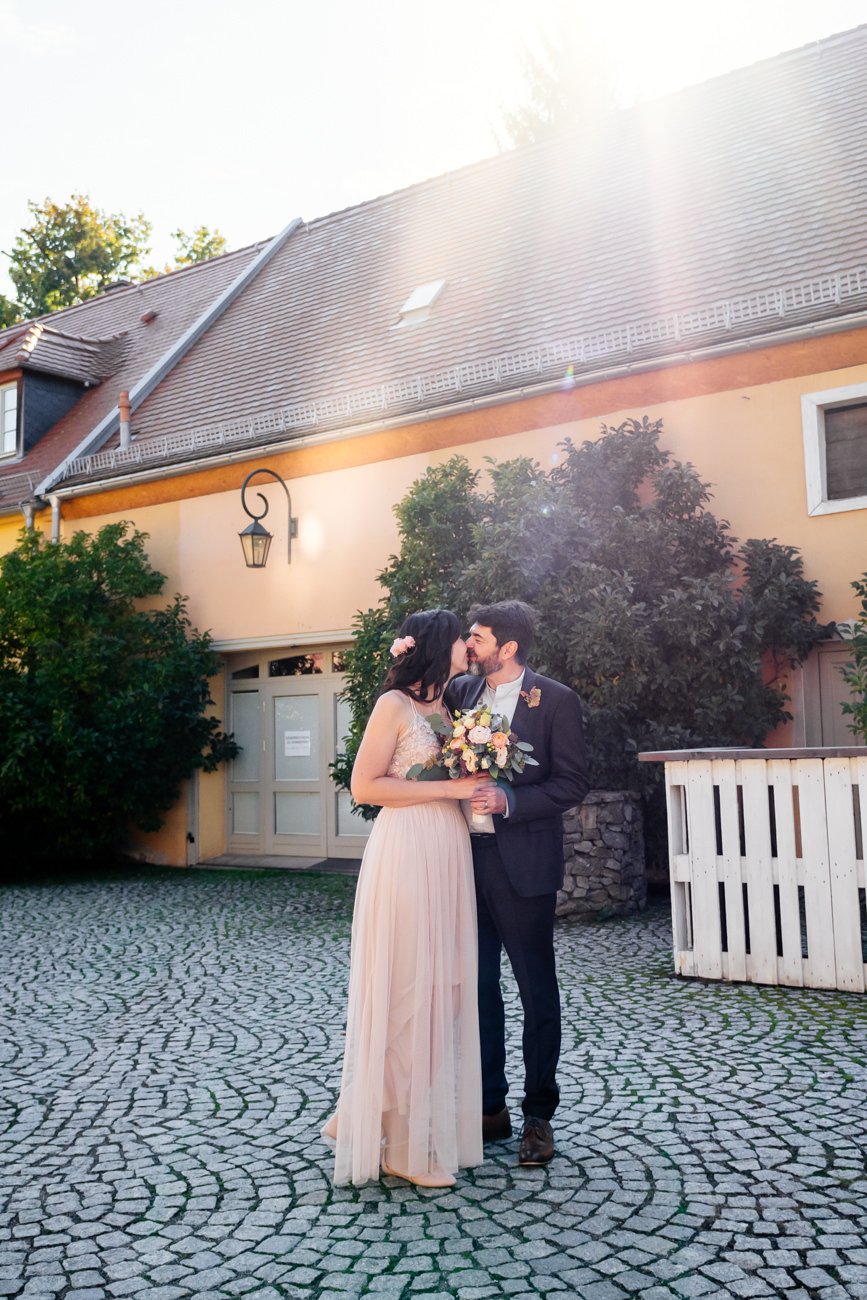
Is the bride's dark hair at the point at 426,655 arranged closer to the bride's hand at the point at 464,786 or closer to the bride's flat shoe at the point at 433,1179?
the bride's hand at the point at 464,786

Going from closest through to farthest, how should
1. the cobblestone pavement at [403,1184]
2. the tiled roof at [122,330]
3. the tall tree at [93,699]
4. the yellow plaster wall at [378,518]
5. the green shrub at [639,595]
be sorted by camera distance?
the cobblestone pavement at [403,1184] < the green shrub at [639,595] < the yellow plaster wall at [378,518] < the tall tree at [93,699] < the tiled roof at [122,330]

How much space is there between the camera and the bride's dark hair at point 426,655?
4.05 metres

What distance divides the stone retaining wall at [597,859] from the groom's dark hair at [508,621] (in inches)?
181

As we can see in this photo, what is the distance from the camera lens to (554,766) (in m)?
4.18

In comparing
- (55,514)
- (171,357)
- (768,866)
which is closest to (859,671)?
(768,866)

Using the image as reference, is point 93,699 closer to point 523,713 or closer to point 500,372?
point 500,372

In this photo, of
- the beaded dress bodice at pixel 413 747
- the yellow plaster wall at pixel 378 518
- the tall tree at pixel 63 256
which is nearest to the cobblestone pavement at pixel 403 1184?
the beaded dress bodice at pixel 413 747

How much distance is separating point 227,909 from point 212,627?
442 cm

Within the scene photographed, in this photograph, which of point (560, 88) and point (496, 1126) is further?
point (560, 88)

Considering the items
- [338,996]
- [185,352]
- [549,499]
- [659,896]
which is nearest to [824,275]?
[549,499]

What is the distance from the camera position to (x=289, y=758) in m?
13.6

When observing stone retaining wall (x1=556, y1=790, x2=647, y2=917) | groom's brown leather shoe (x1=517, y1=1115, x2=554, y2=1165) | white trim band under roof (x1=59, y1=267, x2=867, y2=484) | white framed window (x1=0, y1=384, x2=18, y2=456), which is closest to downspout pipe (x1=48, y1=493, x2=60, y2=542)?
white trim band under roof (x1=59, y1=267, x2=867, y2=484)

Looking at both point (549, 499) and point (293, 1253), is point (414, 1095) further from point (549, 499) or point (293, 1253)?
point (549, 499)

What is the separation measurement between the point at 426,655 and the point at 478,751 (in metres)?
0.40
